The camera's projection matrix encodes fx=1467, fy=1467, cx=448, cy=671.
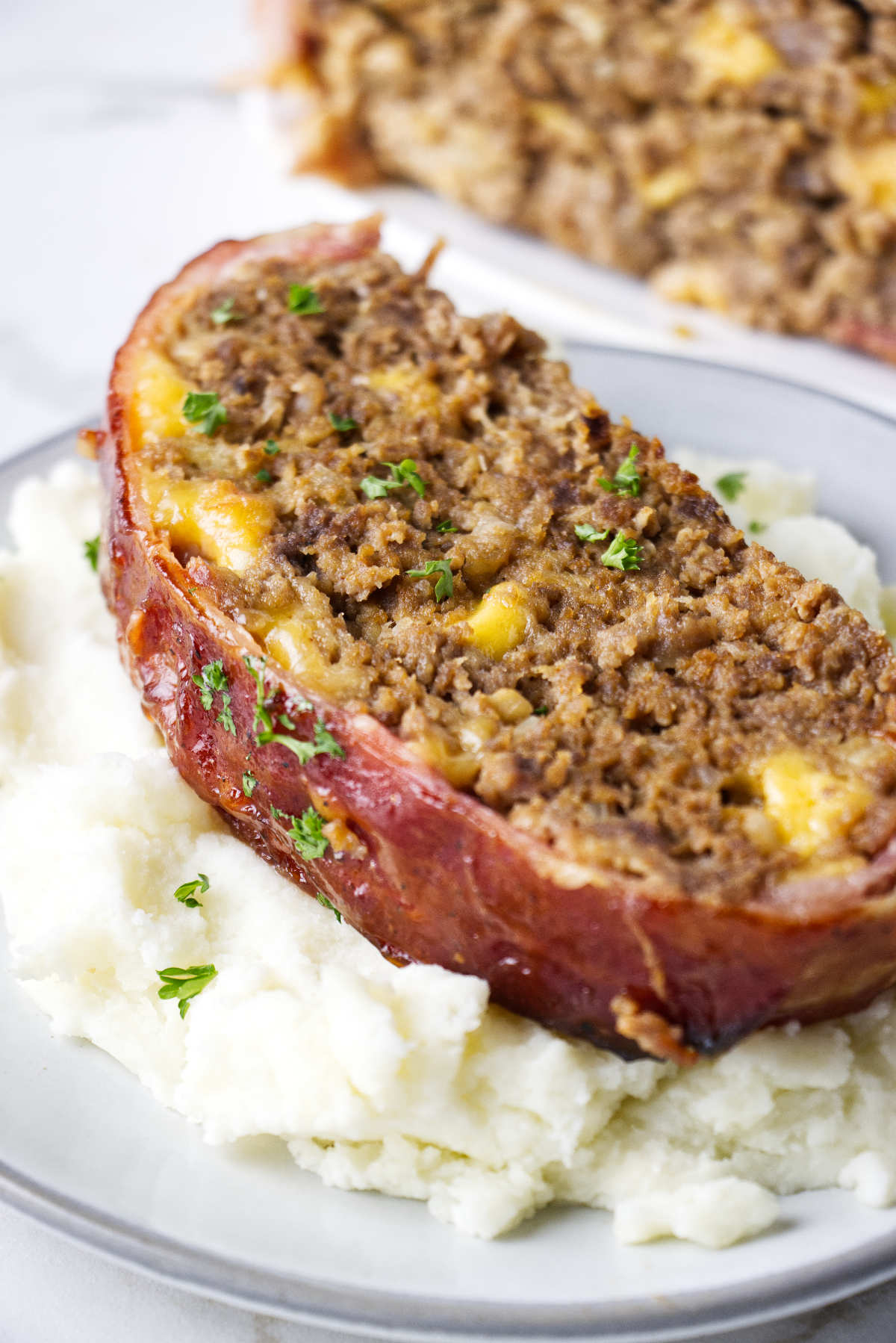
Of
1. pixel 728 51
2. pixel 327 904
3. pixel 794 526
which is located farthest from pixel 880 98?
pixel 327 904

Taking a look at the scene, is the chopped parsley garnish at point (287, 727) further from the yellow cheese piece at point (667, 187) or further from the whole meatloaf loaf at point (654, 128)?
Answer: the yellow cheese piece at point (667, 187)

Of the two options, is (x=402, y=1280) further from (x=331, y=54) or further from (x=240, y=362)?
(x=331, y=54)

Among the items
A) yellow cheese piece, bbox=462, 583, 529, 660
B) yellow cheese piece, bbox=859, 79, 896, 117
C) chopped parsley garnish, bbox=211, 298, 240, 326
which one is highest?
yellow cheese piece, bbox=859, 79, 896, 117

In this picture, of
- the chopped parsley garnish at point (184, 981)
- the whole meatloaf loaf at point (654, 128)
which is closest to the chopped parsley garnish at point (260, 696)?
the chopped parsley garnish at point (184, 981)

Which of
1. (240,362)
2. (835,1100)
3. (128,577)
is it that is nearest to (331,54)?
(240,362)

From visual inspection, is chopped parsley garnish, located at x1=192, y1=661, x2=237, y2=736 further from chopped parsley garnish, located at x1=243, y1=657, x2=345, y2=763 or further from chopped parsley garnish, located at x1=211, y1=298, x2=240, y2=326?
chopped parsley garnish, located at x1=211, y1=298, x2=240, y2=326

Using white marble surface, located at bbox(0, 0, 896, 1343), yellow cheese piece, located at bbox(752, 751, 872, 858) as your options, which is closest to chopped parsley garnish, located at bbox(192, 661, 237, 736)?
yellow cheese piece, located at bbox(752, 751, 872, 858)
